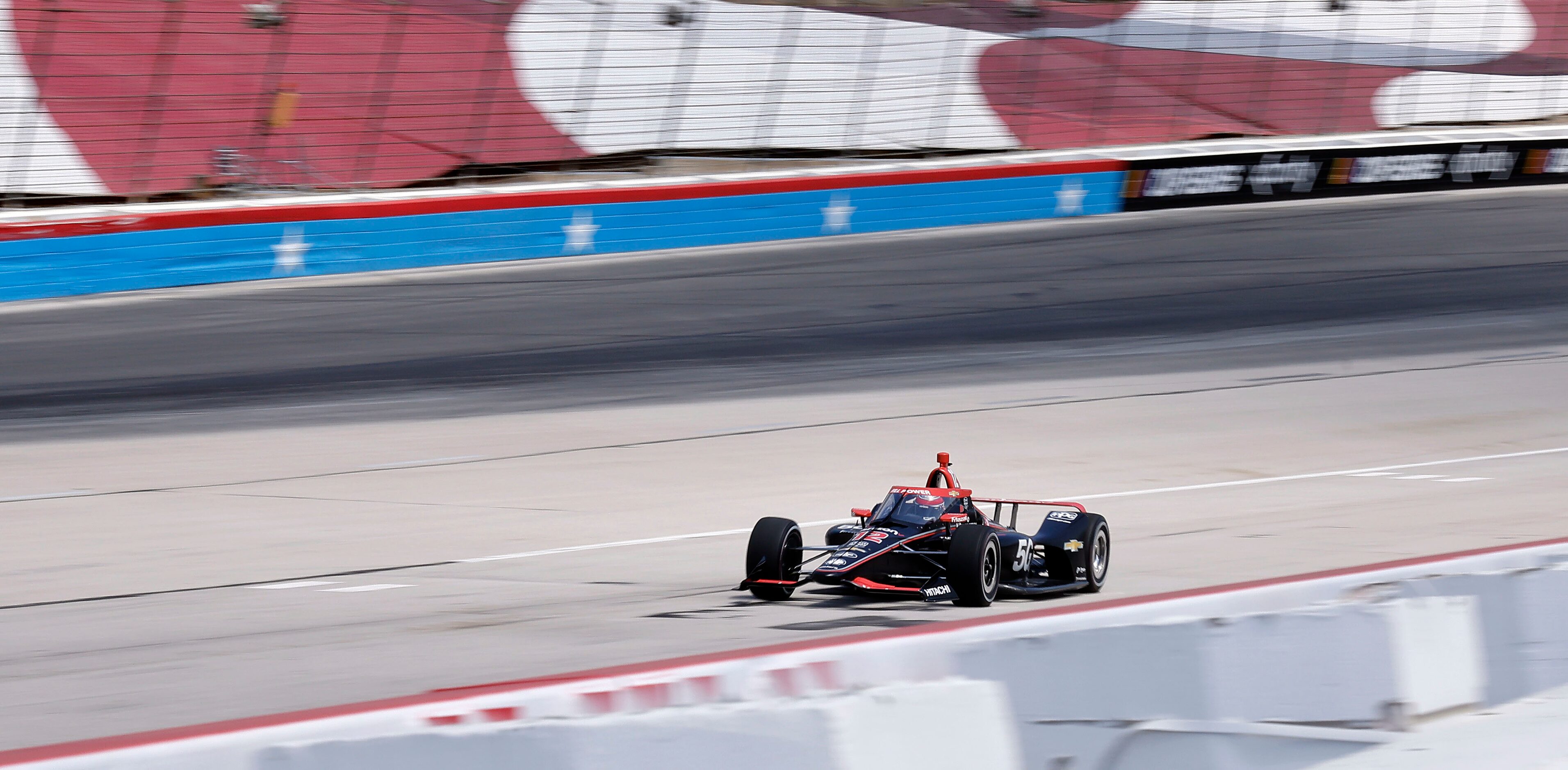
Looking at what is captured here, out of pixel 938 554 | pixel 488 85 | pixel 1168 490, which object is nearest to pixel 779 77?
pixel 488 85

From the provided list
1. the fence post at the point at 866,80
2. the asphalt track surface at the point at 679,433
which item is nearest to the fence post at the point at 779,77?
the fence post at the point at 866,80

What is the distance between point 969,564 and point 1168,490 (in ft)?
12.7

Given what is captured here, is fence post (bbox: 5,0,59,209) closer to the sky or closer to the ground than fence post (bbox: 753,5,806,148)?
closer to the ground

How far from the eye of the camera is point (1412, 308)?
58.5 ft

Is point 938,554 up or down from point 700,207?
down

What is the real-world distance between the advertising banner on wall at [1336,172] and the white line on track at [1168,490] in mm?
12670

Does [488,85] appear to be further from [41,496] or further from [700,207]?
[41,496]

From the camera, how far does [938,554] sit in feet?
23.6

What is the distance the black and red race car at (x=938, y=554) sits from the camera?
6.98 meters

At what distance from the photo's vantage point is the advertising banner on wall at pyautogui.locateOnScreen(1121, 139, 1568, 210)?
24.0 m

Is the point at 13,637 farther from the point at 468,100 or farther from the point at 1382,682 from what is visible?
the point at 468,100

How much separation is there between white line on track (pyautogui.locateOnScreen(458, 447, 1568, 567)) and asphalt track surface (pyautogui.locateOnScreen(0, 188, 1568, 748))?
5cm

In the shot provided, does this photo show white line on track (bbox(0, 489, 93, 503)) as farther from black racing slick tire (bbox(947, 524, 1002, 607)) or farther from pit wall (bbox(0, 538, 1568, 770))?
pit wall (bbox(0, 538, 1568, 770))

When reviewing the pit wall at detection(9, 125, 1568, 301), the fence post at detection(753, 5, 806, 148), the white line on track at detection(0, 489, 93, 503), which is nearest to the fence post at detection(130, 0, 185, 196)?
the pit wall at detection(9, 125, 1568, 301)
